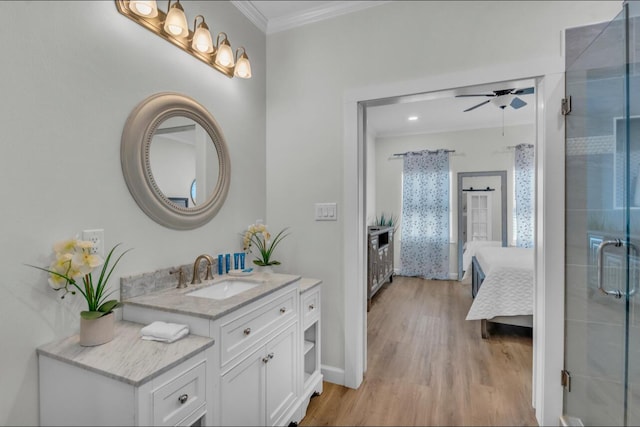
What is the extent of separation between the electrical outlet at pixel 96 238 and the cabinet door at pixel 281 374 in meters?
0.87

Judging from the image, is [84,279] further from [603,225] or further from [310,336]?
[603,225]

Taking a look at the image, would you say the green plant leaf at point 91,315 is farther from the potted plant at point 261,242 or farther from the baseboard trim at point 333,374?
the baseboard trim at point 333,374

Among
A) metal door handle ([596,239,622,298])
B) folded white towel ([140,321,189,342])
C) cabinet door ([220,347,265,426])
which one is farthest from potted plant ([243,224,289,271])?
metal door handle ([596,239,622,298])

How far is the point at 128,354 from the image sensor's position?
1.03 metres

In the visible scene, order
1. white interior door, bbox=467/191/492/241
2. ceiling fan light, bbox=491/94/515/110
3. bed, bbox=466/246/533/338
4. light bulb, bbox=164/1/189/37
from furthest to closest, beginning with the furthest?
white interior door, bbox=467/191/492/241 < ceiling fan light, bbox=491/94/515/110 < bed, bbox=466/246/533/338 < light bulb, bbox=164/1/189/37

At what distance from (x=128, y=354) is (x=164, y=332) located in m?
0.13

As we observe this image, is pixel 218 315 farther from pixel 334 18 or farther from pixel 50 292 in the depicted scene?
pixel 334 18

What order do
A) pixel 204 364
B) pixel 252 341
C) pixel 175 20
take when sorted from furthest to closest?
pixel 175 20 < pixel 252 341 < pixel 204 364

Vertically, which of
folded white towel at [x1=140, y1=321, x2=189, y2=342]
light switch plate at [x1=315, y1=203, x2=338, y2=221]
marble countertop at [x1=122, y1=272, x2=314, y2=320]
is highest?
light switch plate at [x1=315, y1=203, x2=338, y2=221]

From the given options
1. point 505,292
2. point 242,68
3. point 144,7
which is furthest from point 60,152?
point 505,292

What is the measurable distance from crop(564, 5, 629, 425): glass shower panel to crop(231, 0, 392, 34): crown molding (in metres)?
1.25

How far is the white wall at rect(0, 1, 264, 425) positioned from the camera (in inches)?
41.0

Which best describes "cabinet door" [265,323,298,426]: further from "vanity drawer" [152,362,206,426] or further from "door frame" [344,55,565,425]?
"door frame" [344,55,565,425]

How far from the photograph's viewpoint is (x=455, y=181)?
17.6 feet
